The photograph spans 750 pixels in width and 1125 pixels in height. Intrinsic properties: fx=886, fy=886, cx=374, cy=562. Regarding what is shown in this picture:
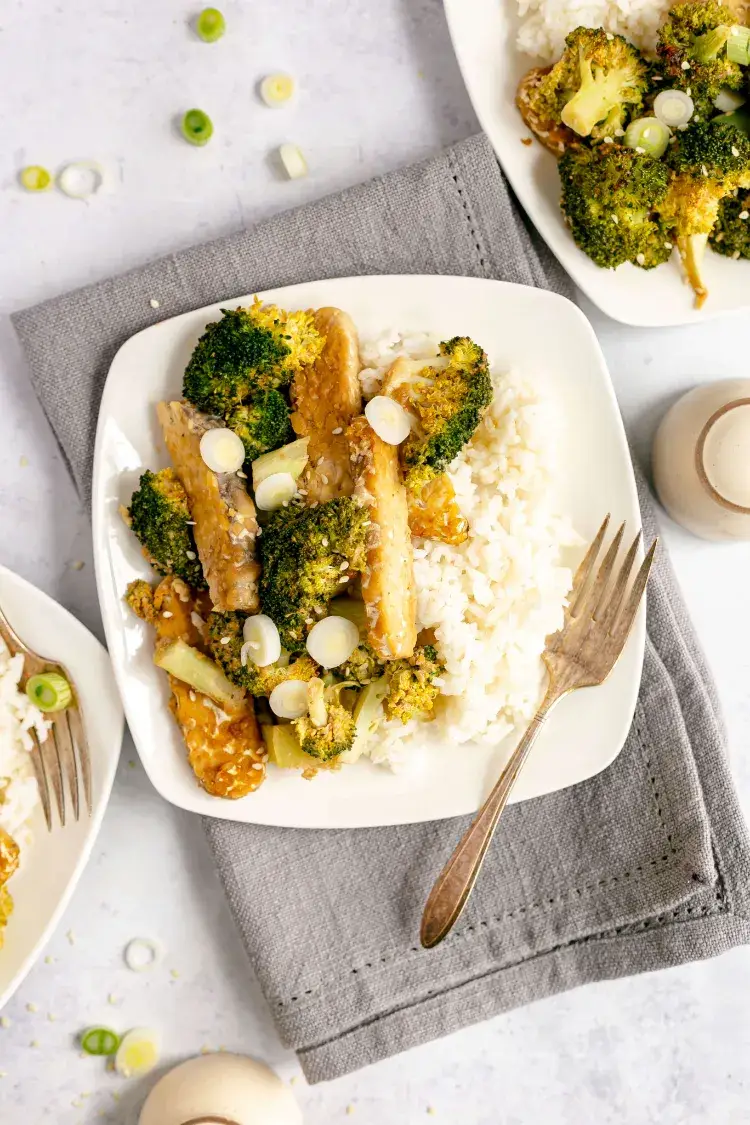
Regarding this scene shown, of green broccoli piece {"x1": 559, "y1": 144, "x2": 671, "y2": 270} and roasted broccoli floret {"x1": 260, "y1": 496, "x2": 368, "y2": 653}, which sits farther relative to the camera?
green broccoli piece {"x1": 559, "y1": 144, "x2": 671, "y2": 270}

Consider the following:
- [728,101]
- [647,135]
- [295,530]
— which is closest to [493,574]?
[295,530]

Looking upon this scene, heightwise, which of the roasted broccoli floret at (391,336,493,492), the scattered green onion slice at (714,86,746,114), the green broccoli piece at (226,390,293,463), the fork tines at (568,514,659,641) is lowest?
the fork tines at (568,514,659,641)

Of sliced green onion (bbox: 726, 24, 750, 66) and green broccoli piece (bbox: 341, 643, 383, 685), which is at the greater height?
sliced green onion (bbox: 726, 24, 750, 66)

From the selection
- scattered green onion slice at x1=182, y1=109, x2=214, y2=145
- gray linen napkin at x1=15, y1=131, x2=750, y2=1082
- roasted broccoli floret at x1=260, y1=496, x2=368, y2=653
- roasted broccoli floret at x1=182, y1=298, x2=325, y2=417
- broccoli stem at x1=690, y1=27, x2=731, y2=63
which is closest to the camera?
roasted broccoli floret at x1=260, y1=496, x2=368, y2=653

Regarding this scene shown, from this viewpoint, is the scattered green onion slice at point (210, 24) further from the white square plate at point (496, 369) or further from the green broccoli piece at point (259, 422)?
the green broccoli piece at point (259, 422)

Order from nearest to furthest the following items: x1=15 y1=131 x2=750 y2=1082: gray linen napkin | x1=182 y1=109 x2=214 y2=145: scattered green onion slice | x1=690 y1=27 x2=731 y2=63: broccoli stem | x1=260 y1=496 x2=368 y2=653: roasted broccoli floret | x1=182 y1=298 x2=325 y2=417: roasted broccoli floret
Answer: x1=260 y1=496 x2=368 y2=653: roasted broccoli floret → x1=182 y1=298 x2=325 y2=417: roasted broccoli floret → x1=690 y1=27 x2=731 y2=63: broccoli stem → x1=15 y1=131 x2=750 y2=1082: gray linen napkin → x1=182 y1=109 x2=214 y2=145: scattered green onion slice

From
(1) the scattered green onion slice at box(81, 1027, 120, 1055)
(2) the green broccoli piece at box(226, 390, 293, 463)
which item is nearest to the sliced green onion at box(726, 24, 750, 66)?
(2) the green broccoli piece at box(226, 390, 293, 463)

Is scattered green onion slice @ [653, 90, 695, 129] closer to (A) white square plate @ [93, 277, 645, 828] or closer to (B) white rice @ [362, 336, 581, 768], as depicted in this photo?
(A) white square plate @ [93, 277, 645, 828]
